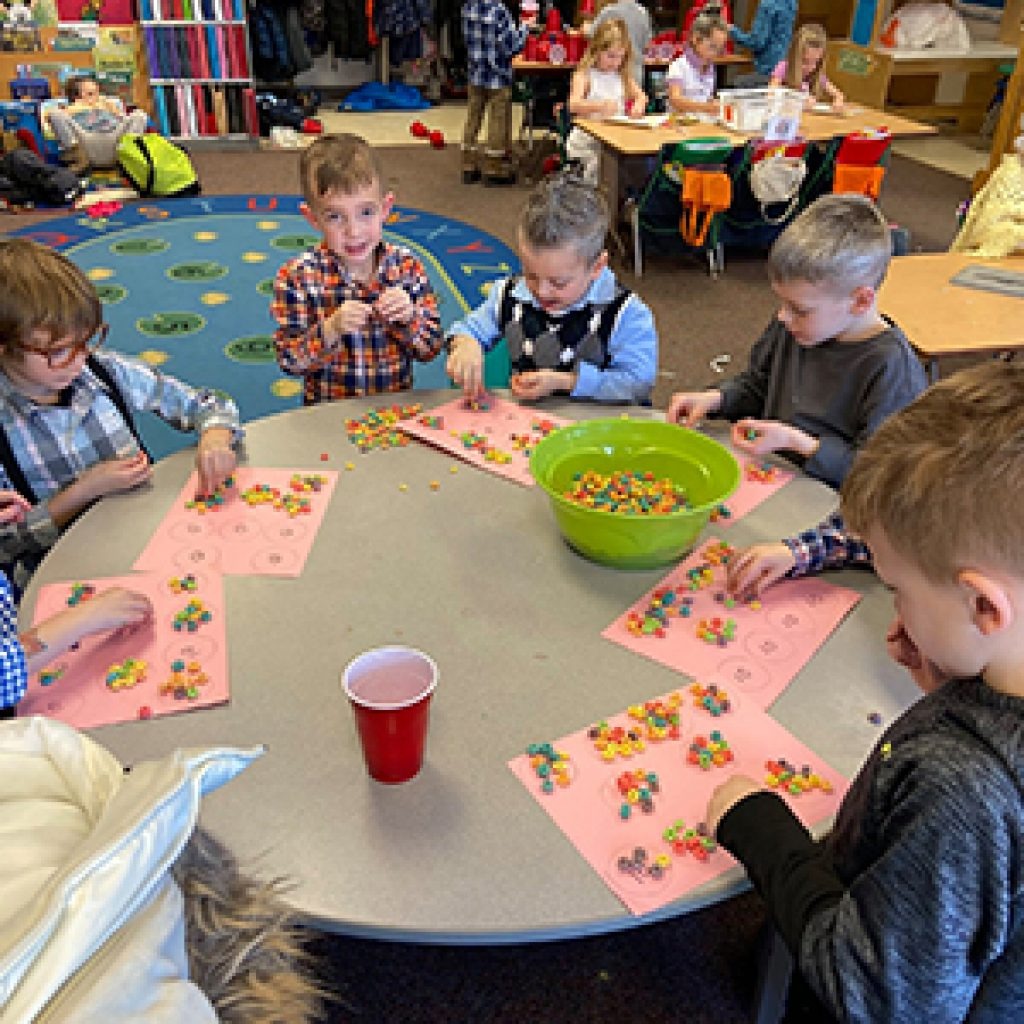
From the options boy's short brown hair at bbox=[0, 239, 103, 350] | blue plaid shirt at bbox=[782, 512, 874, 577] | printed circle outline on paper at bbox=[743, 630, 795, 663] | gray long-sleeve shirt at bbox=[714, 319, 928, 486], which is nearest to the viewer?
printed circle outline on paper at bbox=[743, 630, 795, 663]

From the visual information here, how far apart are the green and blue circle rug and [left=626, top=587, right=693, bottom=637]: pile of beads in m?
2.20

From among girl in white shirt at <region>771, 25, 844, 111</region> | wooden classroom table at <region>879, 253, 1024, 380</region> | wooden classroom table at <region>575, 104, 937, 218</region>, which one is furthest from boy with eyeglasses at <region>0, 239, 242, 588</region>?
girl in white shirt at <region>771, 25, 844, 111</region>

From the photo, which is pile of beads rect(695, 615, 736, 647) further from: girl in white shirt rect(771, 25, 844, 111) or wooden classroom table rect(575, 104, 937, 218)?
girl in white shirt rect(771, 25, 844, 111)

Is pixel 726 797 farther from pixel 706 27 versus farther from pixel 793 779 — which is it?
pixel 706 27

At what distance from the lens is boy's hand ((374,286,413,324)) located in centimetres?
191

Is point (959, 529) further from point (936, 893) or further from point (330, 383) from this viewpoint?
point (330, 383)

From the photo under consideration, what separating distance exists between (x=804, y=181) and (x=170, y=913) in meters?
4.87

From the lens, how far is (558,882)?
3.04 ft

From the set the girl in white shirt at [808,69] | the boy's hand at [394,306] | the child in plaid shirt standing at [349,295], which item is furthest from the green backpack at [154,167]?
the boy's hand at [394,306]

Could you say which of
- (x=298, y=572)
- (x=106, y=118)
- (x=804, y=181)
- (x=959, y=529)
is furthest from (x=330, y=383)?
(x=106, y=118)

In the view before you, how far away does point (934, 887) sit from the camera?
2.48 ft

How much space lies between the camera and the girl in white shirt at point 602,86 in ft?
16.2

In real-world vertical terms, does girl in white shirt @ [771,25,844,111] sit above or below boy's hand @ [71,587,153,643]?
above

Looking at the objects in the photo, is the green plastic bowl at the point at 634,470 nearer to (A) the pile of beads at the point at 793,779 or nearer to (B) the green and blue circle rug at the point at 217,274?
(A) the pile of beads at the point at 793,779
